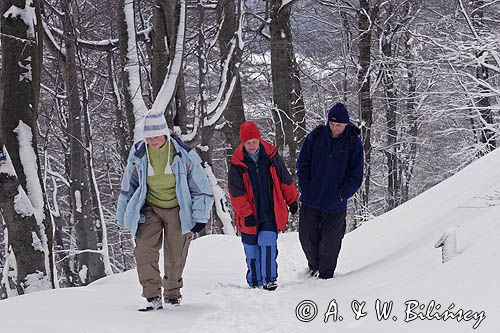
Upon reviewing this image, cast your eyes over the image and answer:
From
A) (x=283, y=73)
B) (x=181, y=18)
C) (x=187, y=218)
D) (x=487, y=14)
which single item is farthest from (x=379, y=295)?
(x=487, y=14)

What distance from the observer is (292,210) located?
579 cm

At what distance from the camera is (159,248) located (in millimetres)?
4750

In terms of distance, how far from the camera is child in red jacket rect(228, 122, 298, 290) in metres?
5.60

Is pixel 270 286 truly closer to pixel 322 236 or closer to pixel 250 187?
pixel 322 236

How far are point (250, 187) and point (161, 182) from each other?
1236 millimetres

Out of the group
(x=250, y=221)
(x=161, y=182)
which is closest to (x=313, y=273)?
(x=250, y=221)

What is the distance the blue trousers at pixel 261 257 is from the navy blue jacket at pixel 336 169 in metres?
→ 0.58

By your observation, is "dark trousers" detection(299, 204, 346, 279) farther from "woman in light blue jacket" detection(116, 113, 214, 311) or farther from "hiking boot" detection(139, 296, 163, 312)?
"hiking boot" detection(139, 296, 163, 312)

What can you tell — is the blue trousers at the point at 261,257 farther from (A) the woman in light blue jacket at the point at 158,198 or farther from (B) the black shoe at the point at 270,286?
(A) the woman in light blue jacket at the point at 158,198

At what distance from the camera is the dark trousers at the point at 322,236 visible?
224 inches

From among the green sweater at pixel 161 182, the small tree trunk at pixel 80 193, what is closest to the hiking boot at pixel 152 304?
the green sweater at pixel 161 182

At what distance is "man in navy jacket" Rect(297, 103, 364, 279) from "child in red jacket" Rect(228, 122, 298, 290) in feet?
0.81

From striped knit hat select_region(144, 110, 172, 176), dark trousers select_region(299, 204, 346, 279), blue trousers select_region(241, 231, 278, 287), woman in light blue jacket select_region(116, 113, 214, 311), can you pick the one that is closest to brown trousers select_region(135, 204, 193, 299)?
woman in light blue jacket select_region(116, 113, 214, 311)

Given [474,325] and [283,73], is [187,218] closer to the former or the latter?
[474,325]
